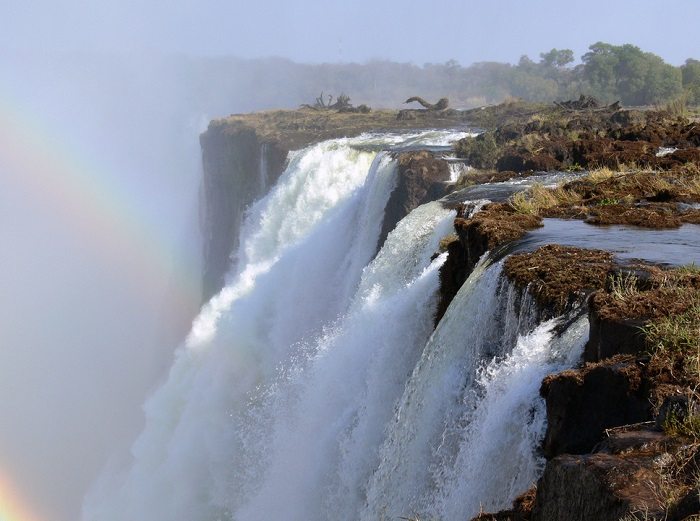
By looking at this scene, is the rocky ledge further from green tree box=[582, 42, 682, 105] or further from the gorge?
green tree box=[582, 42, 682, 105]

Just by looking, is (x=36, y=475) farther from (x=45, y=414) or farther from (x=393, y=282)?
(x=393, y=282)

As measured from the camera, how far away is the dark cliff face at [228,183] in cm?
3391

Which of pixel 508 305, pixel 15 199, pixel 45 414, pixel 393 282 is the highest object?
pixel 508 305

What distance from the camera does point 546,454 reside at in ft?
17.1

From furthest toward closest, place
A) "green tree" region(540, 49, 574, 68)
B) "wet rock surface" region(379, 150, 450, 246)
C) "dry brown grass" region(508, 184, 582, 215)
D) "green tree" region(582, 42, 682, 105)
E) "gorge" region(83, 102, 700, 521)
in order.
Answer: "green tree" region(540, 49, 574, 68) < "green tree" region(582, 42, 682, 105) < "wet rock surface" region(379, 150, 450, 246) < "dry brown grass" region(508, 184, 582, 215) < "gorge" region(83, 102, 700, 521)

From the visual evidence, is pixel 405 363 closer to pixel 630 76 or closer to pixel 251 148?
Answer: pixel 251 148

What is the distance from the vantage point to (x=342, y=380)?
12.0 metres

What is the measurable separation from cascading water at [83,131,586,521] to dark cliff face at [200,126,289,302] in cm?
660

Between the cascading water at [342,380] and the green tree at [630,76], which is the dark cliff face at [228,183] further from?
the green tree at [630,76]

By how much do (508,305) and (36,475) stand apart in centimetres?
2765

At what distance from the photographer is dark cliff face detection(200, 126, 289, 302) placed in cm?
3391

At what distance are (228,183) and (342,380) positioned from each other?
28.7 metres

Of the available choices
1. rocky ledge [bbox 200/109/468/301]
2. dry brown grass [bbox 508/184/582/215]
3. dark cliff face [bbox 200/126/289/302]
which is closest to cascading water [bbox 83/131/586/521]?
dry brown grass [bbox 508/184/582/215]

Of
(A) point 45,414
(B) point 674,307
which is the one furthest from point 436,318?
(A) point 45,414
